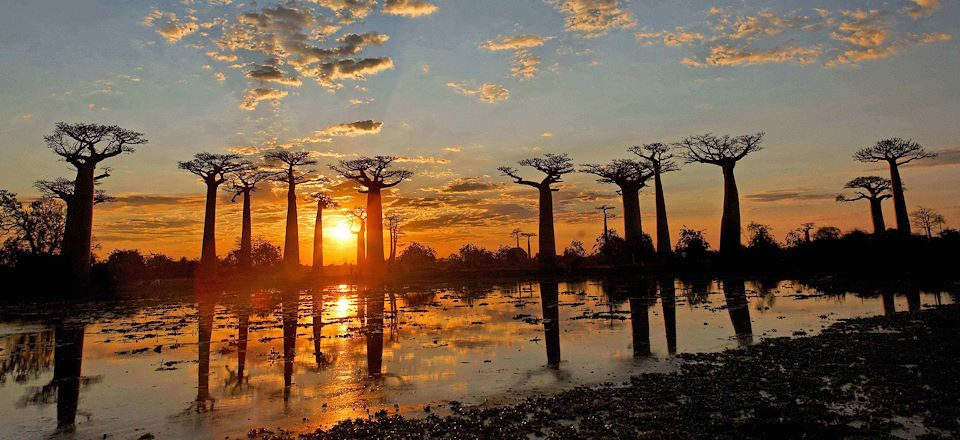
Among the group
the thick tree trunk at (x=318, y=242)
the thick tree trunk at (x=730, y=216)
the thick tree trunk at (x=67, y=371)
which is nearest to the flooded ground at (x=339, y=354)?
the thick tree trunk at (x=67, y=371)

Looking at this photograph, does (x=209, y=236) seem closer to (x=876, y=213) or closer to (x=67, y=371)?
(x=67, y=371)

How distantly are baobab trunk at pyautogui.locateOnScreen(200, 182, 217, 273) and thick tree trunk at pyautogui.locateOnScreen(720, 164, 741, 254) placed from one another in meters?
46.1

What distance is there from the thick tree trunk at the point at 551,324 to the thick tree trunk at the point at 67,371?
27.7 ft

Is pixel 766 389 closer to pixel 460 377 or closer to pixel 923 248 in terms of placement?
pixel 460 377

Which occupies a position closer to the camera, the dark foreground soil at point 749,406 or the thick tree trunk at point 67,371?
the dark foreground soil at point 749,406

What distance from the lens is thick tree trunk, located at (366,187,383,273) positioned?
55.3 meters

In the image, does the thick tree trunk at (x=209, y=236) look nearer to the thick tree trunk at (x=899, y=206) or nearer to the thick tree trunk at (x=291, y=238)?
the thick tree trunk at (x=291, y=238)

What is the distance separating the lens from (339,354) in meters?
13.5

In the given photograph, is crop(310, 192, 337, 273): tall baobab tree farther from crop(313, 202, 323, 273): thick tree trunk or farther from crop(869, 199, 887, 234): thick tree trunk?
crop(869, 199, 887, 234): thick tree trunk

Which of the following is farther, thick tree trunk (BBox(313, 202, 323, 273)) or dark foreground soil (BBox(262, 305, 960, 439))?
thick tree trunk (BBox(313, 202, 323, 273))

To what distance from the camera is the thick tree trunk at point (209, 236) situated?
50.5 m

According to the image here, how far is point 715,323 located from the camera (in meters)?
16.6

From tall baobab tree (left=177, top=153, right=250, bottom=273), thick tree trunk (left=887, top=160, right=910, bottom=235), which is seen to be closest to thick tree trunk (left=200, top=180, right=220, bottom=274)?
tall baobab tree (left=177, top=153, right=250, bottom=273)

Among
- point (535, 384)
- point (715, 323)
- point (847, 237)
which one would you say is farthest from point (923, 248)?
point (535, 384)
